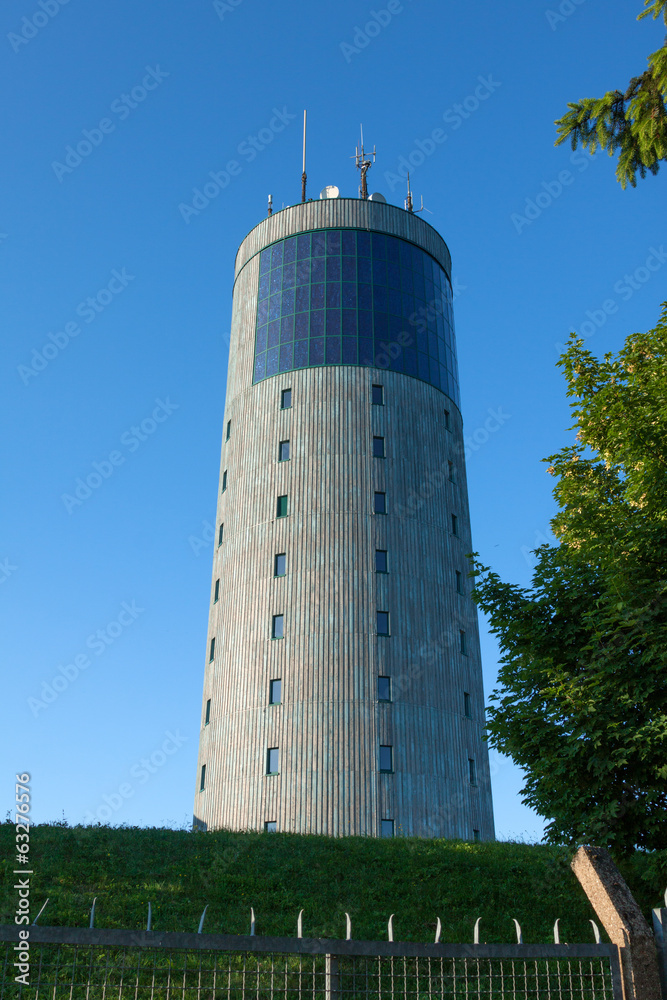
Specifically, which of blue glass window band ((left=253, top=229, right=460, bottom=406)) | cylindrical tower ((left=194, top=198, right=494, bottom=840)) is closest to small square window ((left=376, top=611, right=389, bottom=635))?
cylindrical tower ((left=194, top=198, right=494, bottom=840))

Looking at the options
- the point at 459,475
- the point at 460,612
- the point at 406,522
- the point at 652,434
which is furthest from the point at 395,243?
the point at 652,434

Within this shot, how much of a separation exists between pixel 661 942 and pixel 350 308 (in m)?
35.6

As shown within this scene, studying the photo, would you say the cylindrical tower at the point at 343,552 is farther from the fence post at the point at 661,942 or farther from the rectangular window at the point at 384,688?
the fence post at the point at 661,942

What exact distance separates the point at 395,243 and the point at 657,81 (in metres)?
33.2

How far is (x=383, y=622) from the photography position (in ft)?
122

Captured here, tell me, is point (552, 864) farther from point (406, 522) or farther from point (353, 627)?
point (406, 522)

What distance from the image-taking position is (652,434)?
57.2 ft

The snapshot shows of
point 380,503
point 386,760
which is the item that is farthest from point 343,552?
point 386,760

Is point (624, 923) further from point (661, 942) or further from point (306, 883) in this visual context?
point (306, 883)

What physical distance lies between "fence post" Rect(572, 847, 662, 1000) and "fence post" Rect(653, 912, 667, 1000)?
6cm

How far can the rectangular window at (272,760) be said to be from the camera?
35000 millimetres

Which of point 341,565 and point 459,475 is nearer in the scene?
point 341,565

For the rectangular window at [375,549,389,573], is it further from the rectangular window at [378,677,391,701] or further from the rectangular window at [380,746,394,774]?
the rectangular window at [380,746,394,774]

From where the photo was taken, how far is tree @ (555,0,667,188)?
12641 millimetres
